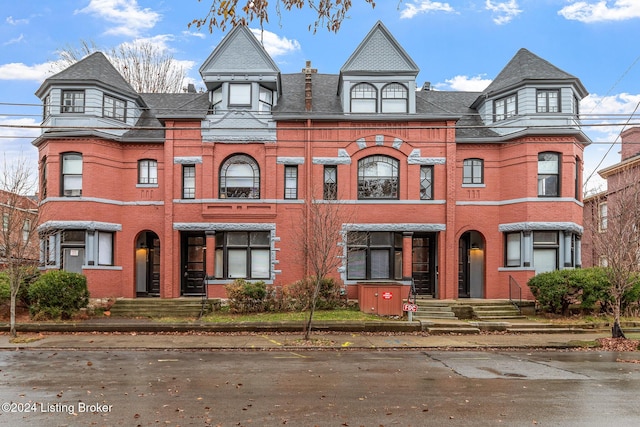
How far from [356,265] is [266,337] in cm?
760

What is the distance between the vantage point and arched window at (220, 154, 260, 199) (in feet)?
81.6

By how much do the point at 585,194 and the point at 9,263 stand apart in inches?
1617

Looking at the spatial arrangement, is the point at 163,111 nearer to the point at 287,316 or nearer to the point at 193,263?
the point at 193,263

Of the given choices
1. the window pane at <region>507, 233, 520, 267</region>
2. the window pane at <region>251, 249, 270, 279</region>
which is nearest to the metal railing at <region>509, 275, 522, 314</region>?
the window pane at <region>507, 233, 520, 267</region>

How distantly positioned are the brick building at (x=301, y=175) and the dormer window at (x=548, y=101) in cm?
6

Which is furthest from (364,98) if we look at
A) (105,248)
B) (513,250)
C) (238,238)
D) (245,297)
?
(105,248)

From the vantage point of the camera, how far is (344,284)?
80.4 ft

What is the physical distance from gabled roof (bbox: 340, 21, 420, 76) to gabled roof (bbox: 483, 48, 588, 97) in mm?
4391

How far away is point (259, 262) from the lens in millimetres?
24750

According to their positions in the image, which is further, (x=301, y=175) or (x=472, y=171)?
(x=472, y=171)

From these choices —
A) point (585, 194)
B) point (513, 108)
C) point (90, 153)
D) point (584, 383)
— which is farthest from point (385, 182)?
point (585, 194)

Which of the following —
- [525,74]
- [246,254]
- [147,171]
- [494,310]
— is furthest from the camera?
[147,171]

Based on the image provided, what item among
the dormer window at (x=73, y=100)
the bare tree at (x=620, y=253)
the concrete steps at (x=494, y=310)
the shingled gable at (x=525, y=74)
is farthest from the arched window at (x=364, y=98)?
the dormer window at (x=73, y=100)

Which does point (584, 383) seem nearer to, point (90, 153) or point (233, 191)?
point (233, 191)
